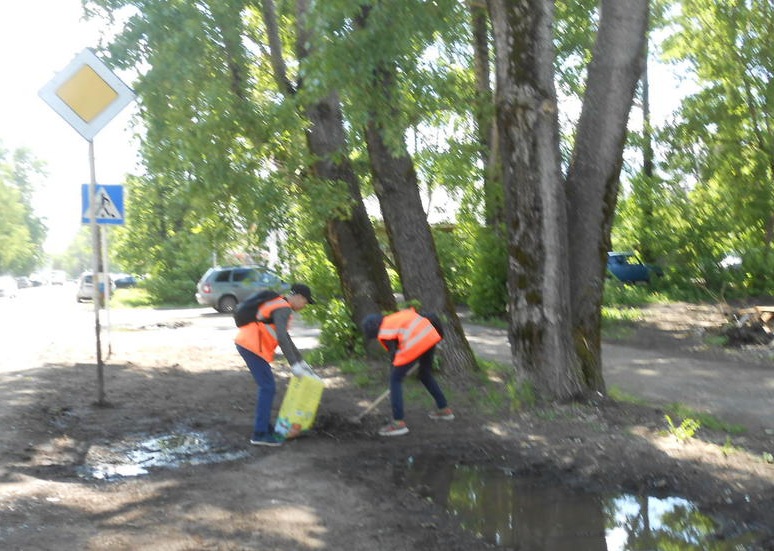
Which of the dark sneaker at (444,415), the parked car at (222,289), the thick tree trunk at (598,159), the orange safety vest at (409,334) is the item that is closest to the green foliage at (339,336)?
the dark sneaker at (444,415)

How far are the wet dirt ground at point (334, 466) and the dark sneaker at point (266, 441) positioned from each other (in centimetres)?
9

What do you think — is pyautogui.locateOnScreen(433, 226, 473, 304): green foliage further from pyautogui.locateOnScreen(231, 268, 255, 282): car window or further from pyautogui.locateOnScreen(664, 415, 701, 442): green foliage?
pyautogui.locateOnScreen(664, 415, 701, 442): green foliage

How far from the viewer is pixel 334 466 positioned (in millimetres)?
7539

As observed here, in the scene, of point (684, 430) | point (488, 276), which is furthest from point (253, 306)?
point (488, 276)

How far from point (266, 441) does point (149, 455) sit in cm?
104

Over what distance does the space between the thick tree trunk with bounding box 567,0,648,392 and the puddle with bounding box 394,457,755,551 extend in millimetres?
2574

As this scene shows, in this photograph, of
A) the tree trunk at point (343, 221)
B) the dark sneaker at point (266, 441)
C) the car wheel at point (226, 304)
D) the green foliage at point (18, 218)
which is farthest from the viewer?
the green foliage at point (18, 218)

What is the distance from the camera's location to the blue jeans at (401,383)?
29.3 feet

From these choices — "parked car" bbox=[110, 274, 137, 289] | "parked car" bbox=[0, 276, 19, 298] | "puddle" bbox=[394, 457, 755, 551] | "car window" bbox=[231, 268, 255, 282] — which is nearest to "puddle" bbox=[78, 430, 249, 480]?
"puddle" bbox=[394, 457, 755, 551]

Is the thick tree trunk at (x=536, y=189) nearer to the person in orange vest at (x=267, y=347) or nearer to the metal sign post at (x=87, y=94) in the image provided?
the person in orange vest at (x=267, y=347)

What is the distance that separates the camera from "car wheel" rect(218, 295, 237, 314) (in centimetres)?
3219

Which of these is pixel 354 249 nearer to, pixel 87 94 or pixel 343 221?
pixel 343 221

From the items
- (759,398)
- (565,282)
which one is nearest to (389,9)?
(565,282)

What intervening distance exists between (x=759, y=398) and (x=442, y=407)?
5.26m
